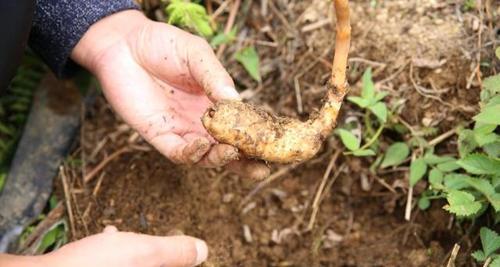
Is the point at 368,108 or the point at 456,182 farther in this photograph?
the point at 368,108

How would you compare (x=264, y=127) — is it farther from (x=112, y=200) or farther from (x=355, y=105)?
(x=112, y=200)

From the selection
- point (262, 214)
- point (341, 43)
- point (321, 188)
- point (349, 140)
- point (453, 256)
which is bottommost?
point (262, 214)

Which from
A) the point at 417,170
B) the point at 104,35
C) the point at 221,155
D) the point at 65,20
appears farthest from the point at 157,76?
the point at 417,170

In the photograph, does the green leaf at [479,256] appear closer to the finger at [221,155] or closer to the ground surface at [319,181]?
the ground surface at [319,181]

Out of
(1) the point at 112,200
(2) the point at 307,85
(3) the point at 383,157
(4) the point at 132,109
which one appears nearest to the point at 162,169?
(1) the point at 112,200

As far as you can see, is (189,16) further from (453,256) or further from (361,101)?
(453,256)

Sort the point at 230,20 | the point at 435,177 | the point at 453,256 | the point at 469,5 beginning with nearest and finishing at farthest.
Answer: the point at 453,256 < the point at 435,177 < the point at 469,5 < the point at 230,20
